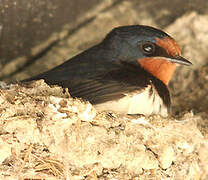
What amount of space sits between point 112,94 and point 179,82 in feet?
5.78

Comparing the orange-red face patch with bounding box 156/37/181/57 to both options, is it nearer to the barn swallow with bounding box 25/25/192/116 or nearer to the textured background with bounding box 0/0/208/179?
the barn swallow with bounding box 25/25/192/116

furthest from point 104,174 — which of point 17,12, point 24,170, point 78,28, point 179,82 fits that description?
point 78,28

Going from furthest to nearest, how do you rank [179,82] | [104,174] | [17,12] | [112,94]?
[179,82]
[17,12]
[112,94]
[104,174]

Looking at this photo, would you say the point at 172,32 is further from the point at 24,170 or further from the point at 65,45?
the point at 24,170

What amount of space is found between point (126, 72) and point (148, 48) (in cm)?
33

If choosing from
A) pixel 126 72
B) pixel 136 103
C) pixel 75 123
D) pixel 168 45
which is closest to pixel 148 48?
pixel 168 45

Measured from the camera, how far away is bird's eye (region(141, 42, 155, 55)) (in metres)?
3.48

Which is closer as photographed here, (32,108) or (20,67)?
(32,108)

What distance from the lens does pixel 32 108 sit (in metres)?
2.76

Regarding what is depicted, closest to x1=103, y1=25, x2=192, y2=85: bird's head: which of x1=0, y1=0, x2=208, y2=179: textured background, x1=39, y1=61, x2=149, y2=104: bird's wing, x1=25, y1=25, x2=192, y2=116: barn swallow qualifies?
x1=25, y1=25, x2=192, y2=116: barn swallow

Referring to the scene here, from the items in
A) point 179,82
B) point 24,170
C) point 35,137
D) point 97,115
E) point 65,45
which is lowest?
point 24,170

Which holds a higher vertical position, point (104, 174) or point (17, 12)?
point (17, 12)

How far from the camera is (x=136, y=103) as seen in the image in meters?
3.12

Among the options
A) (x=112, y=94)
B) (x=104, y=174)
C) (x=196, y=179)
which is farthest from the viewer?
(x=196, y=179)
